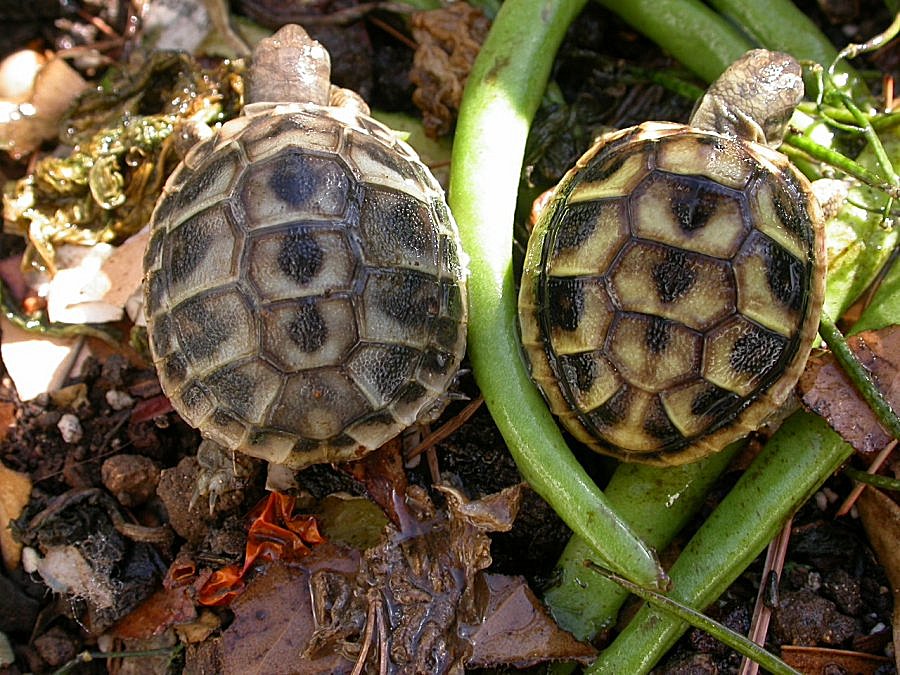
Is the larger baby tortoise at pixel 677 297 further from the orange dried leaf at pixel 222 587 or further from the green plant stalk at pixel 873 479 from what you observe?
the orange dried leaf at pixel 222 587

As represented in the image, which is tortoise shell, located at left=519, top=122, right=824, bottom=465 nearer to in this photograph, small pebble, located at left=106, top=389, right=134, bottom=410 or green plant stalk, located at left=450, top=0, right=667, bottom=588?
green plant stalk, located at left=450, top=0, right=667, bottom=588

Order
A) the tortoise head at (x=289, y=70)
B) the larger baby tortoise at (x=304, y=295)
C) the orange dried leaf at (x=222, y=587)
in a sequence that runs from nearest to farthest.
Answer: the larger baby tortoise at (x=304, y=295) → the orange dried leaf at (x=222, y=587) → the tortoise head at (x=289, y=70)

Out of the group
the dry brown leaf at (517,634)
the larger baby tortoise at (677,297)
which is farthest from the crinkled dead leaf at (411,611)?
the larger baby tortoise at (677,297)

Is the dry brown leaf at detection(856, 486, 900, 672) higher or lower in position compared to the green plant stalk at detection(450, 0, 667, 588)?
lower

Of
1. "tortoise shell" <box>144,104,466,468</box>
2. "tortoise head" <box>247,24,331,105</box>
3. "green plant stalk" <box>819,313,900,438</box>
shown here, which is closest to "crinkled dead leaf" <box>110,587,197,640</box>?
"tortoise shell" <box>144,104,466,468</box>

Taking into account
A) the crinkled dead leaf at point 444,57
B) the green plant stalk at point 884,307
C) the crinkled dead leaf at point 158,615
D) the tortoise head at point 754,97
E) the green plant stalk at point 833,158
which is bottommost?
the crinkled dead leaf at point 158,615

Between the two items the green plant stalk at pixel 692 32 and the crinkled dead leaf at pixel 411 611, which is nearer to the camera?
the crinkled dead leaf at pixel 411 611

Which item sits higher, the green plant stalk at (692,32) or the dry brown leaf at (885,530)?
the green plant stalk at (692,32)
